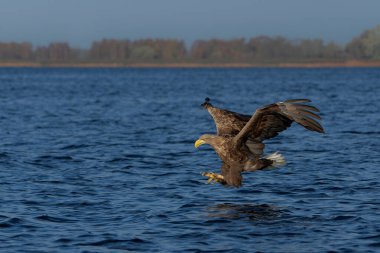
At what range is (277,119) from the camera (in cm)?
1191

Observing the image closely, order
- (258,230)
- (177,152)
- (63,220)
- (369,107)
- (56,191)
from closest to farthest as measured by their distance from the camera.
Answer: (258,230) < (63,220) < (56,191) < (177,152) < (369,107)

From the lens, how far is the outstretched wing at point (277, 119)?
1052cm

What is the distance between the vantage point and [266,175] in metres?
15.8

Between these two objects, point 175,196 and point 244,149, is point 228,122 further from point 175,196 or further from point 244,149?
point 175,196

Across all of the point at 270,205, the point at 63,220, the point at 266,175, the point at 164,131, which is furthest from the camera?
the point at 164,131

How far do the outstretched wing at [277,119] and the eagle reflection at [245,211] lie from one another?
3.55ft

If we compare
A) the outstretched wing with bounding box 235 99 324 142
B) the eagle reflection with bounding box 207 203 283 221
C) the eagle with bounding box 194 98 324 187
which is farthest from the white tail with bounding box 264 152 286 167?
the eagle reflection with bounding box 207 203 283 221

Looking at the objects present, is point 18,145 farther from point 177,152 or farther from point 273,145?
point 273,145

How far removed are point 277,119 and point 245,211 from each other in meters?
1.50

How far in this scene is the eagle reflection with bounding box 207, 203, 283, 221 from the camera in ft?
38.0

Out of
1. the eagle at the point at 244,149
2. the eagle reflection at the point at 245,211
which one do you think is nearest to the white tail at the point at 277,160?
the eagle at the point at 244,149

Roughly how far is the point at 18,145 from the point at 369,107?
2045 centimetres

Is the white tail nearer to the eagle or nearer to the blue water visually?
the eagle

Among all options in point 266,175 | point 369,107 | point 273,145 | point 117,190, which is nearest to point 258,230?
point 117,190
